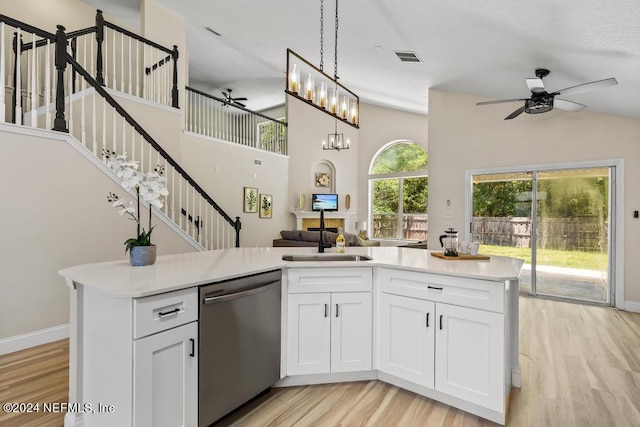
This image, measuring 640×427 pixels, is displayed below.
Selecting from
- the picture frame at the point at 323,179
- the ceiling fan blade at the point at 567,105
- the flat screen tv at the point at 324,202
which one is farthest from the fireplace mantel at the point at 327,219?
the ceiling fan blade at the point at 567,105

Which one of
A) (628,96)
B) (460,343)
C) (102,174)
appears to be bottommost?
(460,343)

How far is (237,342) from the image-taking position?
197 cm

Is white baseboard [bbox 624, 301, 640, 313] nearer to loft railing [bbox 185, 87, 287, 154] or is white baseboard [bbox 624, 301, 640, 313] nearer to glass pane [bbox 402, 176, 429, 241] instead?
glass pane [bbox 402, 176, 429, 241]

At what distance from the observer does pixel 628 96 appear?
391 centimetres

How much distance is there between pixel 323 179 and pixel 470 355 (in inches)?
296

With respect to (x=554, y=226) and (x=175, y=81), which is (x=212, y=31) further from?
(x=554, y=226)

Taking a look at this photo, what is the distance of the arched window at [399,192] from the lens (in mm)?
9078

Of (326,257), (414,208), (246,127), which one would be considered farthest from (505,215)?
(246,127)

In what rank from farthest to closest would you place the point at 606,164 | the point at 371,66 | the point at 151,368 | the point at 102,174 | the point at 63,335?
the point at 371,66 → the point at 606,164 → the point at 102,174 → the point at 63,335 → the point at 151,368

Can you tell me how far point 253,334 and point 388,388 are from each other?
3.63 ft

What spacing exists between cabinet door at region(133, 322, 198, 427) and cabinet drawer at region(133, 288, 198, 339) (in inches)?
1.4

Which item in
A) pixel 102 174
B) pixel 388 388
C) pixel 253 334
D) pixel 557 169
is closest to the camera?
pixel 253 334

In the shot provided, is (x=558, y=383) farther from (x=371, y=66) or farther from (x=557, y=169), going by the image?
(x=371, y=66)

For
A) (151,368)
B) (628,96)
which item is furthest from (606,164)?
(151,368)
